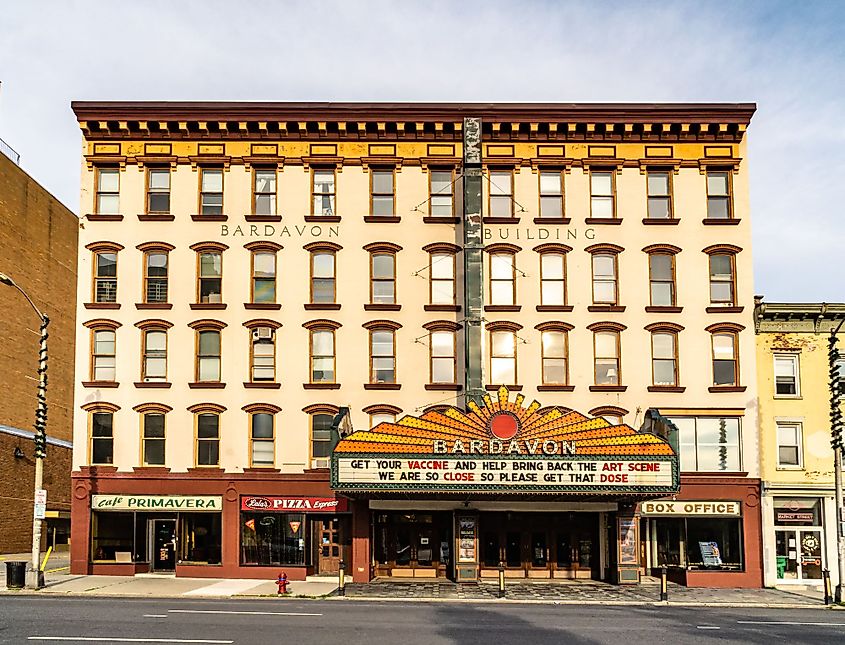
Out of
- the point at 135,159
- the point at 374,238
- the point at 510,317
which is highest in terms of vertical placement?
the point at 135,159

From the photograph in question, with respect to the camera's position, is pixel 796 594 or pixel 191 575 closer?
pixel 796 594

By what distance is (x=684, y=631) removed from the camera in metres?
26.3

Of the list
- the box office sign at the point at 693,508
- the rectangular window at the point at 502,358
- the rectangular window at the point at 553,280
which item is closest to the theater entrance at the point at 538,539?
the box office sign at the point at 693,508

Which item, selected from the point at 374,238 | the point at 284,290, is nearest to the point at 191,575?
the point at 284,290

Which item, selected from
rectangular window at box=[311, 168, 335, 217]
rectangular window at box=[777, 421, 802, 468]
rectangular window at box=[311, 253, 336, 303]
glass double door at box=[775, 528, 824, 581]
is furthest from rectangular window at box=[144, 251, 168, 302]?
glass double door at box=[775, 528, 824, 581]

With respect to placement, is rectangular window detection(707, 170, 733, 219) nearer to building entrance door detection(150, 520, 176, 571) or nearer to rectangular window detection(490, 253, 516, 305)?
rectangular window detection(490, 253, 516, 305)

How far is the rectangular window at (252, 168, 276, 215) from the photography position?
43844 millimetres

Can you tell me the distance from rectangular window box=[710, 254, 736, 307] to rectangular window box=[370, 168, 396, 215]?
47.5 ft

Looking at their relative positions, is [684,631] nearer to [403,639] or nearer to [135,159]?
[403,639]

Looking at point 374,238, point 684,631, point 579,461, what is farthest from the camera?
point 374,238

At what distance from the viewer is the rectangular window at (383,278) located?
142 ft

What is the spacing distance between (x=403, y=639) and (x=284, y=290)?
22.3 metres

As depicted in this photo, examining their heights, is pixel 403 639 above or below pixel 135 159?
below

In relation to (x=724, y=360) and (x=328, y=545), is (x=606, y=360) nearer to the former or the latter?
(x=724, y=360)
